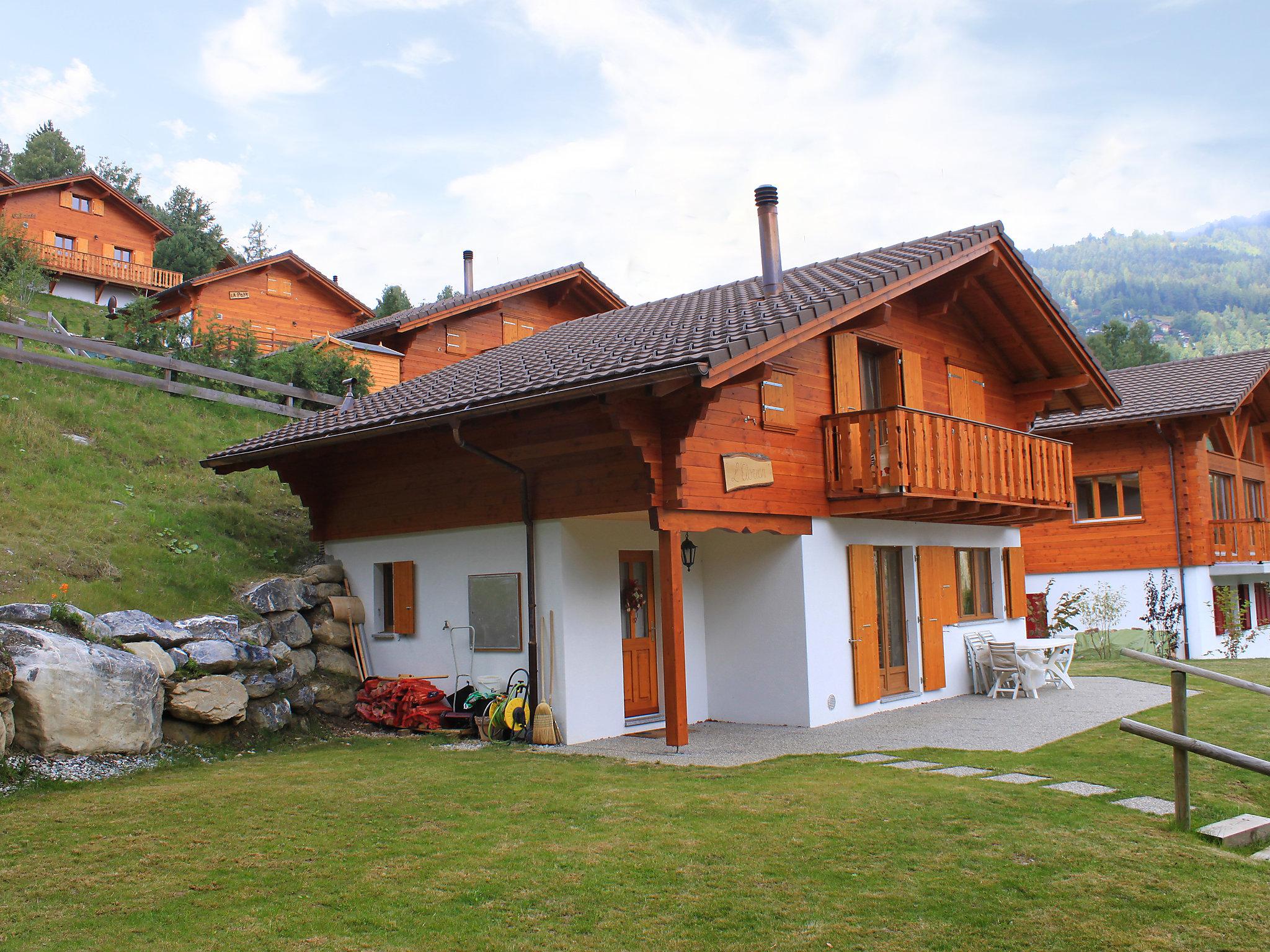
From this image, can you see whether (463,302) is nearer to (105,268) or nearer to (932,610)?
(932,610)

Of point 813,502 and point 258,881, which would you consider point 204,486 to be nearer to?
point 813,502

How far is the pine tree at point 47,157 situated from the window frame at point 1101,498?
49028mm

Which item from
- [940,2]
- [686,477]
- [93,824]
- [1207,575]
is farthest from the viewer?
[1207,575]

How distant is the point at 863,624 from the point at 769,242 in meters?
4.72

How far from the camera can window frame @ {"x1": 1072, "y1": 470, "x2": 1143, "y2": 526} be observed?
2175cm

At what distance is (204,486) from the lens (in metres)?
14.8

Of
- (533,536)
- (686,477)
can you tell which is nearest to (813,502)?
(686,477)

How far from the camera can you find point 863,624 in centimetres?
1195

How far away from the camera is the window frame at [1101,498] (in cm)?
2175

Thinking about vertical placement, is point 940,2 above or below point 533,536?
above

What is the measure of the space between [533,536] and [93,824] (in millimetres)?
5083

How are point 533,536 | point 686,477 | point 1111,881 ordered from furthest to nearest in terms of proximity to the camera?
point 533,536 → point 686,477 → point 1111,881

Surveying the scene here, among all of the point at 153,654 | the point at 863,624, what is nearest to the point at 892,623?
the point at 863,624

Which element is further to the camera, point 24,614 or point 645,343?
point 645,343
